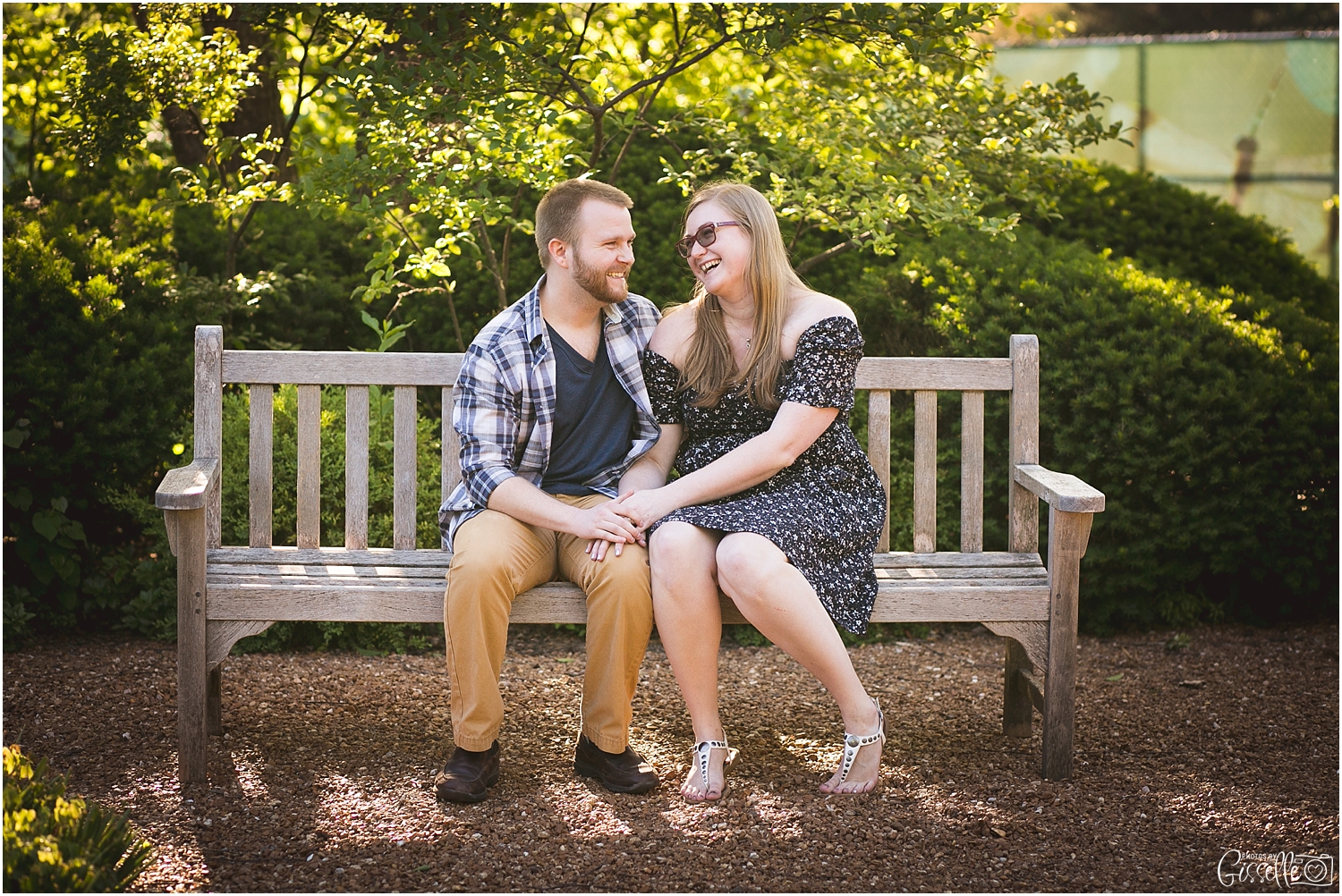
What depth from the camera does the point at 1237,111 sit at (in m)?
10.4

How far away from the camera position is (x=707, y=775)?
117 inches

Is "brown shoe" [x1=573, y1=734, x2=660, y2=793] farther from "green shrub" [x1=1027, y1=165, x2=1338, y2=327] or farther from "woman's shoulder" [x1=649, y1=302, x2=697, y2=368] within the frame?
"green shrub" [x1=1027, y1=165, x2=1338, y2=327]

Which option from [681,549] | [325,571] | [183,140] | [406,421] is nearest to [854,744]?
[681,549]

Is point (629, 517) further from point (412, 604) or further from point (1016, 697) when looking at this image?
point (1016, 697)

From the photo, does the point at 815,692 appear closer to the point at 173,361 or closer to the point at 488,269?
the point at 488,269

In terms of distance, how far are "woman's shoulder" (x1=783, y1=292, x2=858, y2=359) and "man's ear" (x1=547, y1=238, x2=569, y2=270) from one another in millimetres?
620

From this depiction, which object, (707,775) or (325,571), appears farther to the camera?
(325,571)

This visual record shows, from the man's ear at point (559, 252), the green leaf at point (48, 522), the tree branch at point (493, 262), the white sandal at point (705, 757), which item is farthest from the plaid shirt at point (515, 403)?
the green leaf at point (48, 522)

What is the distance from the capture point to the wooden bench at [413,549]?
306cm

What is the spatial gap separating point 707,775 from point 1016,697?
1032mm

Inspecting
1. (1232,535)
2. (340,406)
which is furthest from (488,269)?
(1232,535)

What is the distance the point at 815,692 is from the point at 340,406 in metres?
2.02

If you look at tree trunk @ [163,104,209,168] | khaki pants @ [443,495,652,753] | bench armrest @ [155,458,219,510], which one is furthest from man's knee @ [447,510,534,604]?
tree trunk @ [163,104,209,168]

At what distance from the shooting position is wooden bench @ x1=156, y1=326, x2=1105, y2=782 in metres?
3.06
